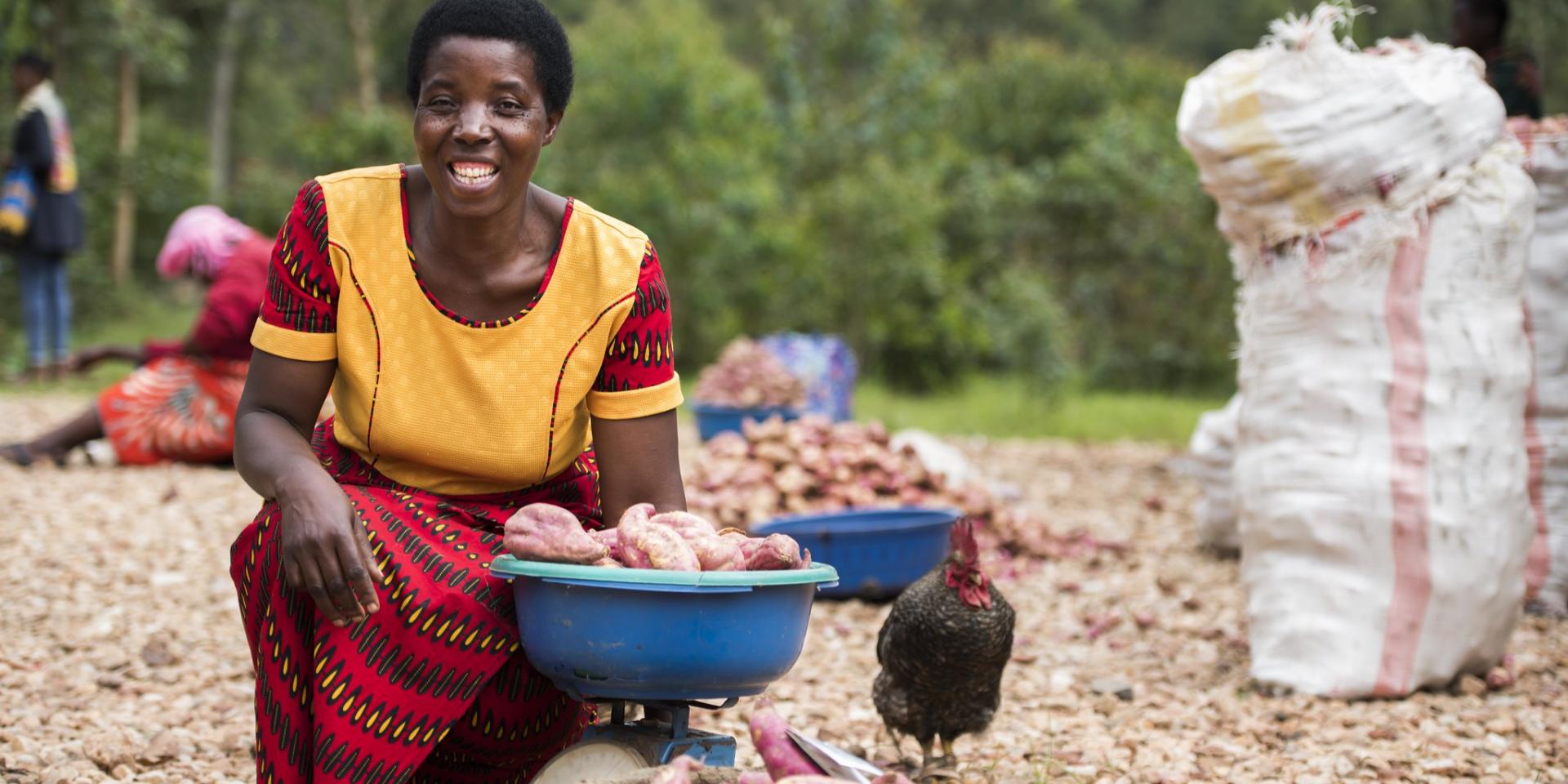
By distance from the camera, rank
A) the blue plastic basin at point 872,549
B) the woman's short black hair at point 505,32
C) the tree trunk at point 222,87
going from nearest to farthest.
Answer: the woman's short black hair at point 505,32 < the blue plastic basin at point 872,549 < the tree trunk at point 222,87

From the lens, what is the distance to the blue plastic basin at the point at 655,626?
76.3 inches

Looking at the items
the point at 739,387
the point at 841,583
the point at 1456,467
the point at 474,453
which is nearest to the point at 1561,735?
the point at 1456,467

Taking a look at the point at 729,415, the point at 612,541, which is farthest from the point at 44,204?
the point at 612,541

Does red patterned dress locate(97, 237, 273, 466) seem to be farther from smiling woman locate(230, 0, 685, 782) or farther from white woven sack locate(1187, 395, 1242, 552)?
white woven sack locate(1187, 395, 1242, 552)

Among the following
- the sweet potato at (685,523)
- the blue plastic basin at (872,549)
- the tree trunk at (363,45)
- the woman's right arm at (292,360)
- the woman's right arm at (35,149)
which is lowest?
the blue plastic basin at (872,549)

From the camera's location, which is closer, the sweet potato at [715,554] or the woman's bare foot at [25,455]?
the sweet potato at [715,554]

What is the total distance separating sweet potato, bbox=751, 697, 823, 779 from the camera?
6.45 feet

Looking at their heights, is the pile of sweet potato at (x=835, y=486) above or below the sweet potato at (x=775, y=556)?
below

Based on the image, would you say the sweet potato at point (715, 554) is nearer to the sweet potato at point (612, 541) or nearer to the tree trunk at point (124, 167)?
the sweet potato at point (612, 541)

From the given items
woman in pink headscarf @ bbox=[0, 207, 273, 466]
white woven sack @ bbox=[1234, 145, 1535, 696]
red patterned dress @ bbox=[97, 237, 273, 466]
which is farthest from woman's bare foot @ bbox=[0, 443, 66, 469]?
white woven sack @ bbox=[1234, 145, 1535, 696]

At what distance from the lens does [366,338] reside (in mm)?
2297

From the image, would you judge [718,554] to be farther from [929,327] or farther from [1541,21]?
[929,327]

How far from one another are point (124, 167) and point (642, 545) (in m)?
12.8

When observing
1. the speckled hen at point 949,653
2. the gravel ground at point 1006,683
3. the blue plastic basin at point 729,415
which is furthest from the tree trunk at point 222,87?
the speckled hen at point 949,653
